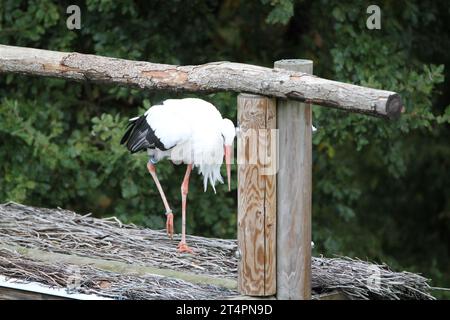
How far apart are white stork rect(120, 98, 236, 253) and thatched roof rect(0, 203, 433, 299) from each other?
0.25 m

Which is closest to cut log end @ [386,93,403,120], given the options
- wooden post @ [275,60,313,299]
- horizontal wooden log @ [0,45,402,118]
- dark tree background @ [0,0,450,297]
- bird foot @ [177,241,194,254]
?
horizontal wooden log @ [0,45,402,118]

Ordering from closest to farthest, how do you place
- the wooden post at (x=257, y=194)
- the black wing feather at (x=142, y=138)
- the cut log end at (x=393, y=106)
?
the cut log end at (x=393, y=106) < the wooden post at (x=257, y=194) < the black wing feather at (x=142, y=138)

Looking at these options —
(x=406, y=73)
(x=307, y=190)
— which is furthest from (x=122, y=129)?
(x=307, y=190)

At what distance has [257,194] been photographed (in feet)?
18.8

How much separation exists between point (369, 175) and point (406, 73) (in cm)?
329

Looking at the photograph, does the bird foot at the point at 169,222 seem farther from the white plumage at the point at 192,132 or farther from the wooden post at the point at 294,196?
the wooden post at the point at 294,196

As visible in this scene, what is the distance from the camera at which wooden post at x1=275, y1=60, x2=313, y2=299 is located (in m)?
5.68

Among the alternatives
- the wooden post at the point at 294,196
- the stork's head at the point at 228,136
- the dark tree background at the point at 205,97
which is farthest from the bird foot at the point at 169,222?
the dark tree background at the point at 205,97

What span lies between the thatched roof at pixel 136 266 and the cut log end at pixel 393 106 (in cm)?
126

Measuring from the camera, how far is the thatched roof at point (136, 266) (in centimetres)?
607

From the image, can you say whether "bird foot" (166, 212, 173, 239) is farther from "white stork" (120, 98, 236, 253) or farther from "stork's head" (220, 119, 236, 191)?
"stork's head" (220, 119, 236, 191)
